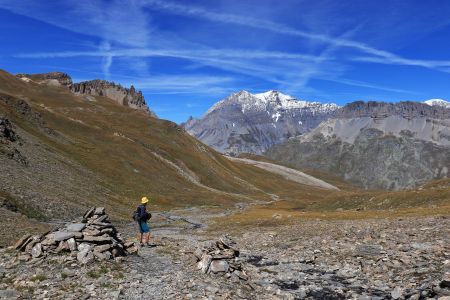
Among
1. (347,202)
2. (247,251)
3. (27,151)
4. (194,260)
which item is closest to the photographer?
(194,260)

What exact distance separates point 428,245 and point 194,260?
17883 millimetres

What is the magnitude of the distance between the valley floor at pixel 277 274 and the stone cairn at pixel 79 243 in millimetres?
819

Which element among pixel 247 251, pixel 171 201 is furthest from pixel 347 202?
pixel 247 251

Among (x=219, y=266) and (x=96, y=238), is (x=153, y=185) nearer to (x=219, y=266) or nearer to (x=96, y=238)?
(x=96, y=238)

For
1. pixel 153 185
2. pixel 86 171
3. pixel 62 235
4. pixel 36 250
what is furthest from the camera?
pixel 153 185

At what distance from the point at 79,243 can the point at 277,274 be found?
13.7 metres

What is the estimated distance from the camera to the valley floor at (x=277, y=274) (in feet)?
77.6

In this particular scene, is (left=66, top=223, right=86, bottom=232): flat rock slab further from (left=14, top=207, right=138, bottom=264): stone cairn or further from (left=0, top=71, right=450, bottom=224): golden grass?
(left=0, top=71, right=450, bottom=224): golden grass

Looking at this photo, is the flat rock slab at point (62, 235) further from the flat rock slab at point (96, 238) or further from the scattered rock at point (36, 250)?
the scattered rock at point (36, 250)

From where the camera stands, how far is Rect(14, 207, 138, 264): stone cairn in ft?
94.5

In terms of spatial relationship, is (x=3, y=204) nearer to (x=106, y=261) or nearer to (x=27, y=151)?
(x=106, y=261)

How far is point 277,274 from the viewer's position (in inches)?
1212

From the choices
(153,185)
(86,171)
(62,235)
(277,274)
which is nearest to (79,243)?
(62,235)

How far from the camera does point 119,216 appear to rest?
78.1 metres
